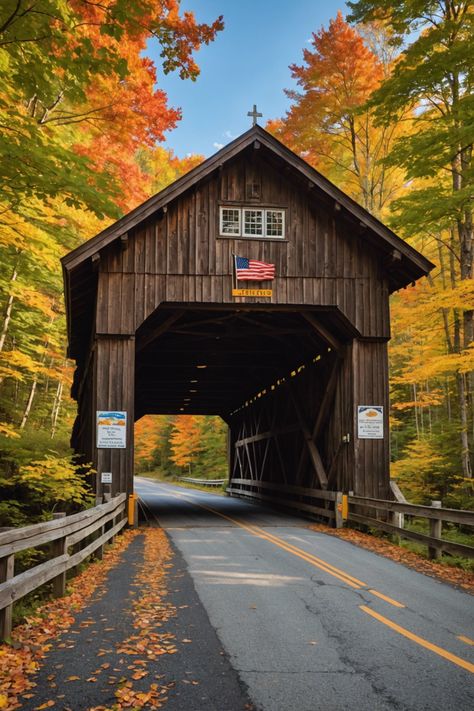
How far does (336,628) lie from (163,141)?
1930 centimetres

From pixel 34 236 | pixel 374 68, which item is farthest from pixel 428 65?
pixel 34 236

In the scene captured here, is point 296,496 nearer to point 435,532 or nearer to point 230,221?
point 230,221

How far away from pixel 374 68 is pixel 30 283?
1454cm

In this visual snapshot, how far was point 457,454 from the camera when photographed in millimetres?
19344

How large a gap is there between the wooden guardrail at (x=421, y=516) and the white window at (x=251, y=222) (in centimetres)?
722

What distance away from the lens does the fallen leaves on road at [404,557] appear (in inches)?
361

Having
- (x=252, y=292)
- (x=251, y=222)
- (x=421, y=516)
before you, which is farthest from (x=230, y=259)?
(x=421, y=516)

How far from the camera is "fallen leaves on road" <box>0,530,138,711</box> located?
452cm

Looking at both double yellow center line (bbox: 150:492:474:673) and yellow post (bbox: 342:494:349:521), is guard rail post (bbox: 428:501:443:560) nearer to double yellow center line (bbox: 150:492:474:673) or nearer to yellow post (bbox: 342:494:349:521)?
double yellow center line (bbox: 150:492:474:673)

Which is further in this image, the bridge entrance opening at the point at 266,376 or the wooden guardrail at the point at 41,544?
the bridge entrance opening at the point at 266,376

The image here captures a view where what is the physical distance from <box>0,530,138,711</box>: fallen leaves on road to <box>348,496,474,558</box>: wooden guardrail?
563 centimetres

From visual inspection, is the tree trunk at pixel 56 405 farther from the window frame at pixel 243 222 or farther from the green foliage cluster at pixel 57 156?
the window frame at pixel 243 222

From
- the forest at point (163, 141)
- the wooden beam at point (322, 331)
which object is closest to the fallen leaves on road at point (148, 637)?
the forest at point (163, 141)

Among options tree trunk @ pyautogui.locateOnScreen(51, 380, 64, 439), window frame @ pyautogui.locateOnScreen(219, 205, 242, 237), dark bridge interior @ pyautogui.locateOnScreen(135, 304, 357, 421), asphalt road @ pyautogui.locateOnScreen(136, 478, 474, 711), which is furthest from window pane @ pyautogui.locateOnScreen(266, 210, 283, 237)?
tree trunk @ pyautogui.locateOnScreen(51, 380, 64, 439)
